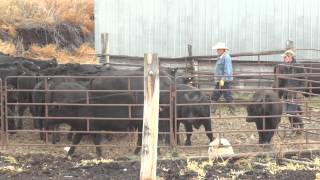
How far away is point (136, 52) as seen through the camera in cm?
1934

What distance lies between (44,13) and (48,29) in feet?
4.63

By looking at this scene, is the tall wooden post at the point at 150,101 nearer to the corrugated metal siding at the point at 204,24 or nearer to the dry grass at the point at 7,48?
the corrugated metal siding at the point at 204,24

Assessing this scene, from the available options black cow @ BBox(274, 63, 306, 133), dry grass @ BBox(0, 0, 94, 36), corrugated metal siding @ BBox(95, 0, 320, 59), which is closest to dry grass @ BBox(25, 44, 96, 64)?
dry grass @ BBox(0, 0, 94, 36)

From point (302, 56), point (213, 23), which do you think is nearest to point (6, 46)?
point (213, 23)

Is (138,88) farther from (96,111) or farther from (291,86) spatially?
(291,86)

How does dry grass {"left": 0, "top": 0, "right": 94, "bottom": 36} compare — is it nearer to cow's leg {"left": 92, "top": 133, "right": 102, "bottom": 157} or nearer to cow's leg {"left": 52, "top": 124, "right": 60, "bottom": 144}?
cow's leg {"left": 52, "top": 124, "right": 60, "bottom": 144}

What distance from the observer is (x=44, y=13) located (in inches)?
1068

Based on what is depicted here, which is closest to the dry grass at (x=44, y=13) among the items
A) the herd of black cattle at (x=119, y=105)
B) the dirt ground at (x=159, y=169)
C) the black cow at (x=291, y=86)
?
the black cow at (x=291, y=86)

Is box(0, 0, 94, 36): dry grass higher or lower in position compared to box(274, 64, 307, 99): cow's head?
higher

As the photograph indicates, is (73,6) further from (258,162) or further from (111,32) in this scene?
(258,162)

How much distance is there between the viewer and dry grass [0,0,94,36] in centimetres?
2627

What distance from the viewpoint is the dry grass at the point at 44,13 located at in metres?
26.3

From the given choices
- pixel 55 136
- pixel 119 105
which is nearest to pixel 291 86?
pixel 119 105

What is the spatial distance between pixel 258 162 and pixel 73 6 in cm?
2042
